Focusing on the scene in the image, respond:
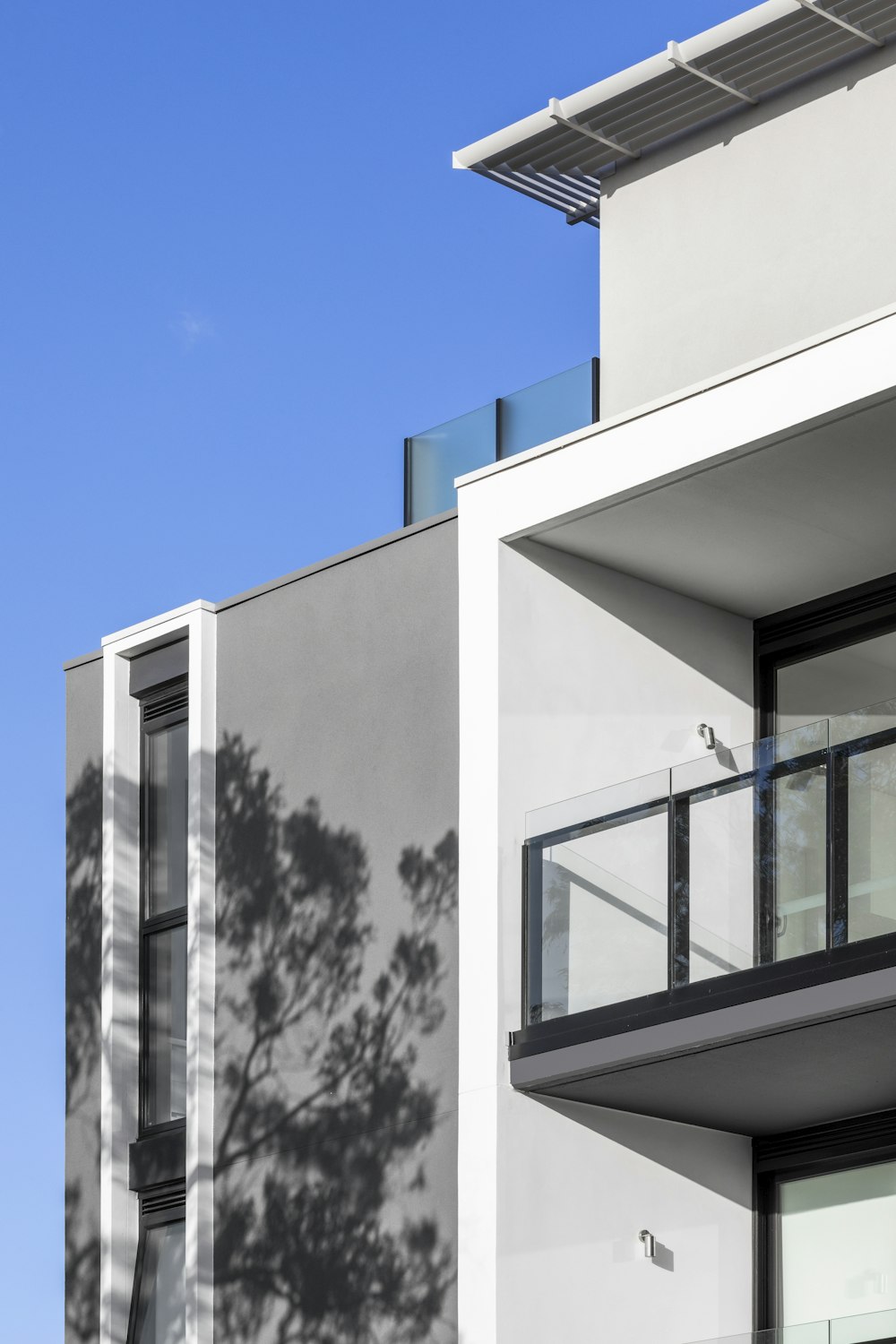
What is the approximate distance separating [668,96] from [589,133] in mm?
648

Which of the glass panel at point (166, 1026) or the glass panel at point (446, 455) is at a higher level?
the glass panel at point (446, 455)

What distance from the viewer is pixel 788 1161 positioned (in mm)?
13148

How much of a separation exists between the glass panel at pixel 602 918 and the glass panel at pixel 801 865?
84 centimetres

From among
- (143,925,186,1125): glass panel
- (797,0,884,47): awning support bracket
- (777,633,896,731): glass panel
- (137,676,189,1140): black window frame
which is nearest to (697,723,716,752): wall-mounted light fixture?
(777,633,896,731): glass panel

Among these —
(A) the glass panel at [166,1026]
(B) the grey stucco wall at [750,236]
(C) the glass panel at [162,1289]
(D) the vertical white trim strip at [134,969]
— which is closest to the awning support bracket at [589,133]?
(B) the grey stucco wall at [750,236]

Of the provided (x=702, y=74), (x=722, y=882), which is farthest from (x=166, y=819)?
(x=702, y=74)

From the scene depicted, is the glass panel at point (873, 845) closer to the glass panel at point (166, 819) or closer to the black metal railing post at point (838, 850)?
the black metal railing post at point (838, 850)

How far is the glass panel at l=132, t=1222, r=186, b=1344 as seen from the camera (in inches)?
529

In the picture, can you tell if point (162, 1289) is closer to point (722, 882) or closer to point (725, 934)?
point (725, 934)

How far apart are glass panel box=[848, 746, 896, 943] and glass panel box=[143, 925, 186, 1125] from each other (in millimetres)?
5169

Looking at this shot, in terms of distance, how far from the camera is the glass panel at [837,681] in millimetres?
13562

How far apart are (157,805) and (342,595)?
2.19m

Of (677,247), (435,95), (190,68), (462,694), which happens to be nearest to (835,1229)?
(462,694)

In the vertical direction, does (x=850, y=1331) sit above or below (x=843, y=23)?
below
